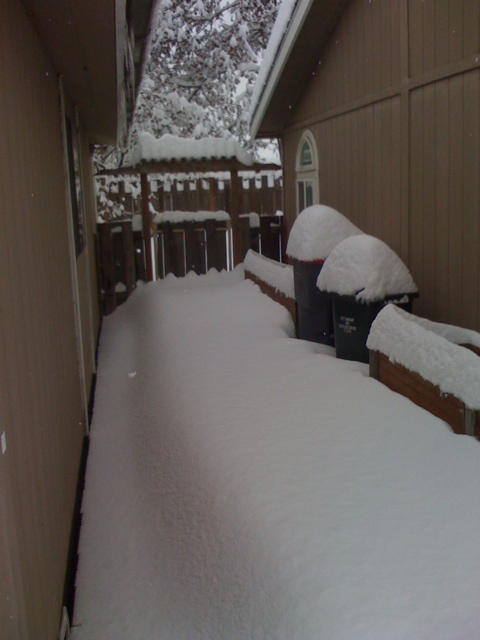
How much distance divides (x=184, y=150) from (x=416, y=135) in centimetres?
502

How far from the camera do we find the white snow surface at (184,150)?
10297 millimetres

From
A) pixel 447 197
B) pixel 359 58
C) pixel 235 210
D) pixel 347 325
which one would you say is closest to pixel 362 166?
pixel 359 58

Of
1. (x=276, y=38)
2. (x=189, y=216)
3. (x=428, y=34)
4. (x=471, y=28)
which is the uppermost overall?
(x=276, y=38)

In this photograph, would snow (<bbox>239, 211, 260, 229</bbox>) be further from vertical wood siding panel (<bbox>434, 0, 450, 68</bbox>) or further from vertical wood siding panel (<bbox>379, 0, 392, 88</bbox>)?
vertical wood siding panel (<bbox>434, 0, 450, 68</bbox>)

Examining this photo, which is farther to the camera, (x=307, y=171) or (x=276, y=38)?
(x=307, y=171)

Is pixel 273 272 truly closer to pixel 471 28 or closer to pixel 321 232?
pixel 321 232

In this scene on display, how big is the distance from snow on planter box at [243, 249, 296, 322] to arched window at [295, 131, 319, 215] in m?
1.12

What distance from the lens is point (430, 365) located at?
404 centimetres

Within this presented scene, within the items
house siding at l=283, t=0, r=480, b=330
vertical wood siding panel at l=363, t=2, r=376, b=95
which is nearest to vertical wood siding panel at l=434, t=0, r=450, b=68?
house siding at l=283, t=0, r=480, b=330

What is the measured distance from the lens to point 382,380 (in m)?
4.86

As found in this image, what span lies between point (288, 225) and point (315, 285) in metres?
4.55

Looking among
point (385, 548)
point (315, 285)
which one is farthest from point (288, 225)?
point (385, 548)

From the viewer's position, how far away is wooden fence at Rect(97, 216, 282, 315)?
11203mm

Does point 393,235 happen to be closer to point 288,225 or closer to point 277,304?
point 277,304
